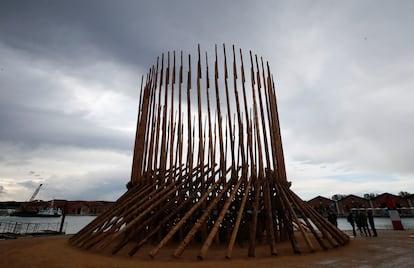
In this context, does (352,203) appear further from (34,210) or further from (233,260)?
(34,210)

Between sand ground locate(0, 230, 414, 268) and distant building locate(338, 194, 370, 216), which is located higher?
distant building locate(338, 194, 370, 216)

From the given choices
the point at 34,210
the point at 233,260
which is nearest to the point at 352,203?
the point at 233,260

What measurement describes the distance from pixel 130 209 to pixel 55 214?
101107mm

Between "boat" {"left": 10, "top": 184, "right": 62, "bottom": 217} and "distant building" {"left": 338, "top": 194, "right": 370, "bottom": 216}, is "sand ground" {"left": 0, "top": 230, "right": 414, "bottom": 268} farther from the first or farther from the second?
"boat" {"left": 10, "top": 184, "right": 62, "bottom": 217}

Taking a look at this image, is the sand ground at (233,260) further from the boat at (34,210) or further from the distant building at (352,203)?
the boat at (34,210)

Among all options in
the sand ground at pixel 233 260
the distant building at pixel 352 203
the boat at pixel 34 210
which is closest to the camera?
the sand ground at pixel 233 260

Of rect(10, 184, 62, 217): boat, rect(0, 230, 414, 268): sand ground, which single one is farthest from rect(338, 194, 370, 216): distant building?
rect(10, 184, 62, 217): boat

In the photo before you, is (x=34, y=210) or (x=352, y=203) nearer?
(x=352, y=203)

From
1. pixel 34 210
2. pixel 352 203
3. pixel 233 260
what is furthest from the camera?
pixel 34 210

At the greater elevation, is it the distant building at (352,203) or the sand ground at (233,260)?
the distant building at (352,203)

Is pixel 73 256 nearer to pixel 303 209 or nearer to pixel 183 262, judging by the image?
pixel 183 262

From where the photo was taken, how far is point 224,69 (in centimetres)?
1171

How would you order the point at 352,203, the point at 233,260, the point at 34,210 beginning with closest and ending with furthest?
the point at 233,260 → the point at 352,203 → the point at 34,210

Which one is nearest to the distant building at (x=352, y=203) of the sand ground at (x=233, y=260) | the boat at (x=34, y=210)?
the sand ground at (x=233, y=260)
